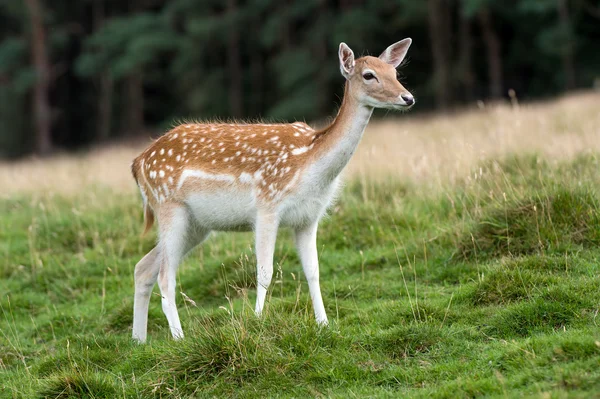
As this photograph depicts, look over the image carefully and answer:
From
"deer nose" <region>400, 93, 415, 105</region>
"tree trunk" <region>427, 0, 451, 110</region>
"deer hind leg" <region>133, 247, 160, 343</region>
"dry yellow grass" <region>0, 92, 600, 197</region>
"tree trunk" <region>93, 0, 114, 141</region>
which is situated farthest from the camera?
"tree trunk" <region>93, 0, 114, 141</region>

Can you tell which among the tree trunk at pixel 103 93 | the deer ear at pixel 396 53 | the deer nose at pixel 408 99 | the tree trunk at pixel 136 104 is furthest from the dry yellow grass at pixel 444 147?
the tree trunk at pixel 103 93

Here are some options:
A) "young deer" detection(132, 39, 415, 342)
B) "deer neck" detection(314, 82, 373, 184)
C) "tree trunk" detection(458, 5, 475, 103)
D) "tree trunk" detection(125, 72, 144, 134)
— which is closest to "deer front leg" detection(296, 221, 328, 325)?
"young deer" detection(132, 39, 415, 342)

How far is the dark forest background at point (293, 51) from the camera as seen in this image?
89.2 ft

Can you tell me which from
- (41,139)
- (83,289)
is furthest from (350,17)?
(83,289)

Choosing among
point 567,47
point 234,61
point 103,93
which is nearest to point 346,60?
point 567,47

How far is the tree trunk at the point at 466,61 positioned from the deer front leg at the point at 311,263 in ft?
75.3

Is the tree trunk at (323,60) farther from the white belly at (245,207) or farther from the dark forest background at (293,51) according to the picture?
the white belly at (245,207)

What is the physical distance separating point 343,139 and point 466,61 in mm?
23577

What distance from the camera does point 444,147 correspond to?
1077 cm

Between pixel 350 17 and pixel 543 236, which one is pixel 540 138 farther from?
pixel 350 17

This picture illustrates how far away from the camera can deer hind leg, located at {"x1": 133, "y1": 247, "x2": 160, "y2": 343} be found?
6.34 meters

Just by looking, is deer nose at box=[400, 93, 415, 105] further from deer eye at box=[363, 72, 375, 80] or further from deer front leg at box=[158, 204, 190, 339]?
deer front leg at box=[158, 204, 190, 339]

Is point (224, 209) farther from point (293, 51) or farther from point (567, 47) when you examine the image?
point (293, 51)

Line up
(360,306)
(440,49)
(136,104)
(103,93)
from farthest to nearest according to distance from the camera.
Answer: (103,93), (136,104), (440,49), (360,306)
